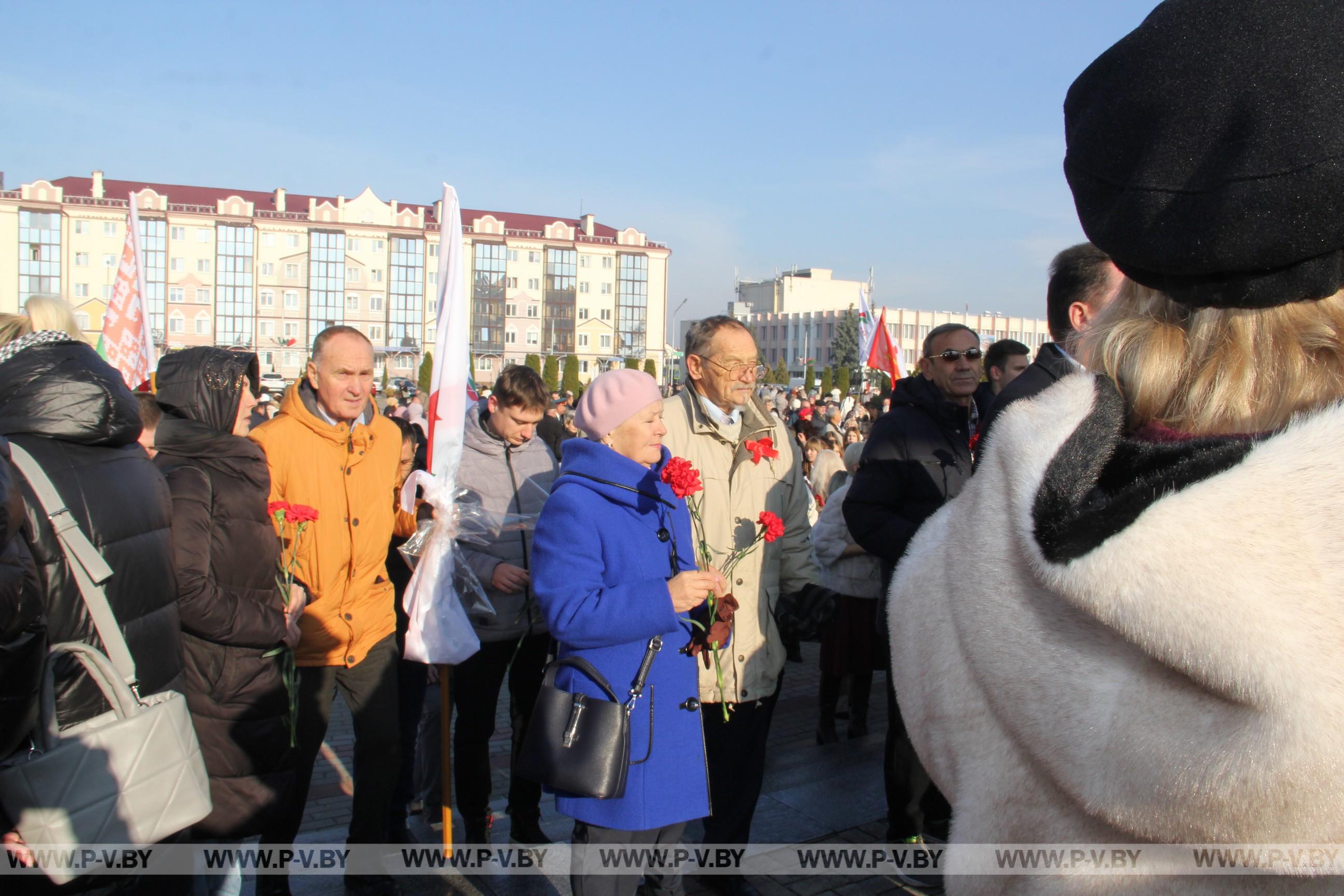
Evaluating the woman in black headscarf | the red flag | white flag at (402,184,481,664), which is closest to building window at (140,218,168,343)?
the red flag

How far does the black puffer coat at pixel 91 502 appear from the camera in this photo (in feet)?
7.81

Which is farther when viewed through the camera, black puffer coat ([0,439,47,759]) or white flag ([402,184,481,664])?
white flag ([402,184,481,664])

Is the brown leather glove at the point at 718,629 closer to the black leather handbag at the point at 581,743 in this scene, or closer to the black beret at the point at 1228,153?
the black leather handbag at the point at 581,743

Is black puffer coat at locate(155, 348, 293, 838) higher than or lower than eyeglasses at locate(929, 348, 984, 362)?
lower

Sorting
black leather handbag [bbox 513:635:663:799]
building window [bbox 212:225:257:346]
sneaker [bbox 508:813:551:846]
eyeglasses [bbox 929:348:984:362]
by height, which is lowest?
sneaker [bbox 508:813:551:846]

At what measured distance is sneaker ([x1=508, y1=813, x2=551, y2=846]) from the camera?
174 inches

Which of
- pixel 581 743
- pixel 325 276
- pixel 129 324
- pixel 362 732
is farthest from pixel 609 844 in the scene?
pixel 325 276

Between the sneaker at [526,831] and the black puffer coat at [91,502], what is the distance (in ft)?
6.62

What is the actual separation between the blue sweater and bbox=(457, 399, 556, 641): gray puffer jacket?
1.36 metres

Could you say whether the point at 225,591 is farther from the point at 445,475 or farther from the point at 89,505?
the point at 445,475

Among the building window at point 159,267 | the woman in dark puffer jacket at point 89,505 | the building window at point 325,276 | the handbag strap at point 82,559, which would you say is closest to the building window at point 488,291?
the building window at point 325,276

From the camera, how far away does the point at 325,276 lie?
3184 inches

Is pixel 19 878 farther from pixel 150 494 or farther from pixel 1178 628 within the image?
pixel 1178 628

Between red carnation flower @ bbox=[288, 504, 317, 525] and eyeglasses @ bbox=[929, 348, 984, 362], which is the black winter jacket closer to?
eyeglasses @ bbox=[929, 348, 984, 362]
